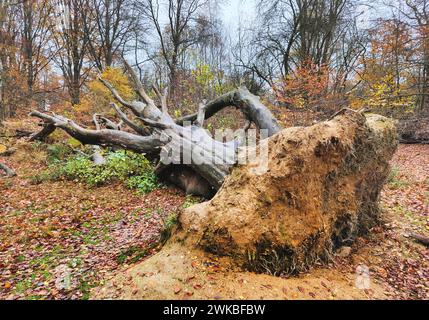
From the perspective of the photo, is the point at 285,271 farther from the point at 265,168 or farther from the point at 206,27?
the point at 206,27

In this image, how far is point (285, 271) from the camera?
2.54m

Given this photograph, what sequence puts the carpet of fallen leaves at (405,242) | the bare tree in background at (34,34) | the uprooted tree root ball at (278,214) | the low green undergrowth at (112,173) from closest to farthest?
the uprooted tree root ball at (278,214) → the carpet of fallen leaves at (405,242) → the low green undergrowth at (112,173) → the bare tree in background at (34,34)

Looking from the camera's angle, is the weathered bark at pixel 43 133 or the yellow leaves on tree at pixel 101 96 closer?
the weathered bark at pixel 43 133

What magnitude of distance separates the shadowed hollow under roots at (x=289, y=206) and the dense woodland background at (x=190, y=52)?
925 cm

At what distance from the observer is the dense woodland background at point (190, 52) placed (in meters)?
12.8

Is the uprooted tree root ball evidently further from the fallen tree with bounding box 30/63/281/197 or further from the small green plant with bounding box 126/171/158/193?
the small green plant with bounding box 126/171/158/193

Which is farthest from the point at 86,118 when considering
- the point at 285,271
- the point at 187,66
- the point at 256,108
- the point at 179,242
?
the point at 285,271

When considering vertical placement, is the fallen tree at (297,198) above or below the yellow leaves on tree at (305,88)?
below

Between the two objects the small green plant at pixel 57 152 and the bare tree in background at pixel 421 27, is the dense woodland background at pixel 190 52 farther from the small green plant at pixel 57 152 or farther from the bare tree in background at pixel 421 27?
the small green plant at pixel 57 152

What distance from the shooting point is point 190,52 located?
19.6 meters

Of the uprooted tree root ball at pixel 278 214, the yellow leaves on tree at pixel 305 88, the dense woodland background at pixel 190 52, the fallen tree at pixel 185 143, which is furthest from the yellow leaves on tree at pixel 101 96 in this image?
the uprooted tree root ball at pixel 278 214

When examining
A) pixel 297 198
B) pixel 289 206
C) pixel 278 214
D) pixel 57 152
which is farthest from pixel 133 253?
pixel 57 152

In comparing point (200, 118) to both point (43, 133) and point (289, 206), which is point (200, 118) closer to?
point (289, 206)
